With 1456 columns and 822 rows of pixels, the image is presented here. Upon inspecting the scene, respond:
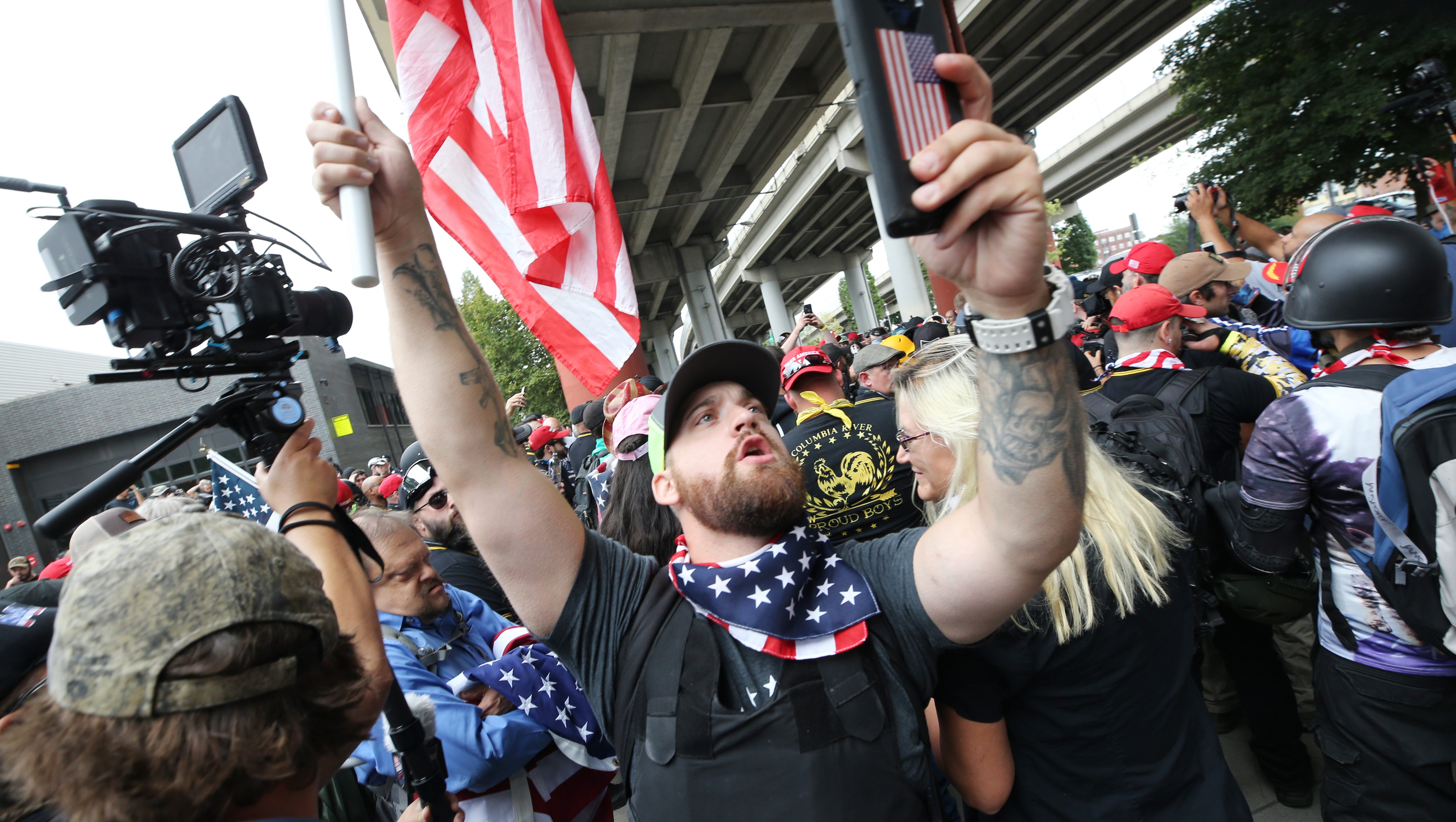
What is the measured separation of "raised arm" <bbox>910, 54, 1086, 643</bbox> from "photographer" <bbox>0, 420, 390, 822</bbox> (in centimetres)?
121

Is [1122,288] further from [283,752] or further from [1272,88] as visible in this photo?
[1272,88]

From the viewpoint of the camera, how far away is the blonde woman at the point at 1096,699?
187 centimetres

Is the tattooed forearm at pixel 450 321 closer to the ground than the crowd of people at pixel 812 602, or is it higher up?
higher up

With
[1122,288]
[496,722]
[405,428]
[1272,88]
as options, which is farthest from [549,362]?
[496,722]

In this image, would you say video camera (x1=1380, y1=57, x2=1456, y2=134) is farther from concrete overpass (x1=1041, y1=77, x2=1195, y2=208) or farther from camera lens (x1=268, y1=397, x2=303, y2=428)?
concrete overpass (x1=1041, y1=77, x2=1195, y2=208)

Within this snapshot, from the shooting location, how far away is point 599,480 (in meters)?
5.27

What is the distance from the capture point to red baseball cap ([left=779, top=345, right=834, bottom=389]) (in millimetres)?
4832

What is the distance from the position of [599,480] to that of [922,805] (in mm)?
3948

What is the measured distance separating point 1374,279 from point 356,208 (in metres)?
3.13

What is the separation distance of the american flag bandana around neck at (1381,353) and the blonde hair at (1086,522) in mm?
885

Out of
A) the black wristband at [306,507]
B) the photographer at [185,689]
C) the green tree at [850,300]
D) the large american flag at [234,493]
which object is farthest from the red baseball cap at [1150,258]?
the green tree at [850,300]

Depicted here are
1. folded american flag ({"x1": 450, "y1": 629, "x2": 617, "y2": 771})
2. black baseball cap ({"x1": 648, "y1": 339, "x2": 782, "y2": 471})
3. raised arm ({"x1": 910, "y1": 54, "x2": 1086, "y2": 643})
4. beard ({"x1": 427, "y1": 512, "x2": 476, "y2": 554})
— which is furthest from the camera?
beard ({"x1": 427, "y1": 512, "x2": 476, "y2": 554})

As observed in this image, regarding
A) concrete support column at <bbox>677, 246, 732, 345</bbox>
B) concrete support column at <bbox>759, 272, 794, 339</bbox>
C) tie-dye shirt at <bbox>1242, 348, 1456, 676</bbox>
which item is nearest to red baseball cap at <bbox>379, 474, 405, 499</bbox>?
tie-dye shirt at <bbox>1242, 348, 1456, 676</bbox>

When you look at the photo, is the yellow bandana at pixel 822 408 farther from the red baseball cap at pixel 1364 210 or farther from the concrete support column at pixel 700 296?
the concrete support column at pixel 700 296
